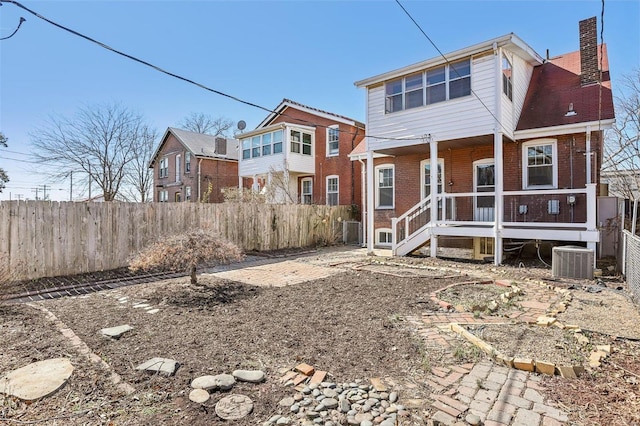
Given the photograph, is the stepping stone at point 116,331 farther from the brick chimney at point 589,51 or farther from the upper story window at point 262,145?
the upper story window at point 262,145

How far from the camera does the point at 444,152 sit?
1312 cm

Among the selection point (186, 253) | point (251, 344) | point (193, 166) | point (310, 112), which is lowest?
point (251, 344)

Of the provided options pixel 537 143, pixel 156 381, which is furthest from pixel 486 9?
pixel 156 381

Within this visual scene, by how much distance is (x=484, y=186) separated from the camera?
40.0 feet

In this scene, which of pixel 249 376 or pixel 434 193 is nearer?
pixel 249 376

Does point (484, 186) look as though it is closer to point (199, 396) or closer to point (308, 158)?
point (308, 158)

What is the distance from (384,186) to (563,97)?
23.0ft

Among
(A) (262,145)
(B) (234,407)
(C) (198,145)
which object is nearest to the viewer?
(B) (234,407)

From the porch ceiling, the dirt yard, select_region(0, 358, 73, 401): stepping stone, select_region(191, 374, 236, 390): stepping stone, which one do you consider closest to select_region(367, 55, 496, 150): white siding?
the porch ceiling

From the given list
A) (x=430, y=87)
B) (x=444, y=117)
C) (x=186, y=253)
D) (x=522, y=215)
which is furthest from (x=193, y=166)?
(x=522, y=215)

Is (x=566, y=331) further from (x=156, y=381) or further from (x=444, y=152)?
(x=444, y=152)

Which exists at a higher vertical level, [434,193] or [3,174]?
[3,174]

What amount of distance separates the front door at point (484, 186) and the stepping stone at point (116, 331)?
10605 mm

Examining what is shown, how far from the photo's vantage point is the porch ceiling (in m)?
11.1
